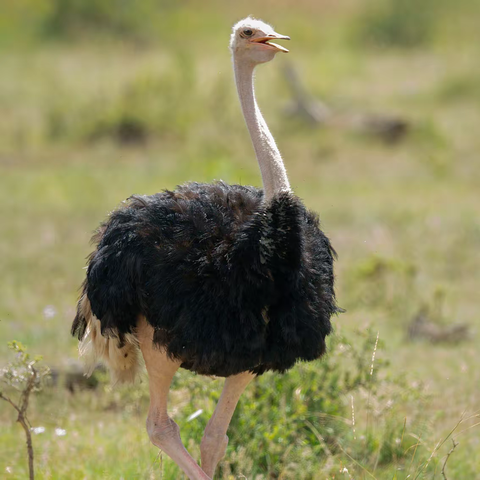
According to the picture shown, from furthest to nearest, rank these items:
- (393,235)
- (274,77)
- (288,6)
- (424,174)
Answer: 1. (288,6)
2. (274,77)
3. (424,174)
4. (393,235)

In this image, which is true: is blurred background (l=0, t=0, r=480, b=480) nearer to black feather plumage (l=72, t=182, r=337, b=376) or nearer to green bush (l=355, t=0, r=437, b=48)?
green bush (l=355, t=0, r=437, b=48)

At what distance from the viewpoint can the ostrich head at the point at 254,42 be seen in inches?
155

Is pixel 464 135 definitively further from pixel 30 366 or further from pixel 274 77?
pixel 30 366

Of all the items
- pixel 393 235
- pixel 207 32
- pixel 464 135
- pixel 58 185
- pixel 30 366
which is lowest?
pixel 30 366

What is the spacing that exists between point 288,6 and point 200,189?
24769 mm

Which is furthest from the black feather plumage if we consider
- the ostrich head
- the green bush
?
the green bush

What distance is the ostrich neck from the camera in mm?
3740

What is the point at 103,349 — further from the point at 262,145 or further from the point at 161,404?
the point at 262,145

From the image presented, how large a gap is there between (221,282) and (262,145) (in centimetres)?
57

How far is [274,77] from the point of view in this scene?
60.3ft

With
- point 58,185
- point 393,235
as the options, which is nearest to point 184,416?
point 393,235

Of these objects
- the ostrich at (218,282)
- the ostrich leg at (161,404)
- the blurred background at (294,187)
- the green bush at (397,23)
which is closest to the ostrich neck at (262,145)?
the ostrich at (218,282)

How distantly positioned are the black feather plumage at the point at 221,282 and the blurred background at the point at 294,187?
32.0 inches

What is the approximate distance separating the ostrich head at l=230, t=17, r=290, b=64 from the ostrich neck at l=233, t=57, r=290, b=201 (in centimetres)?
6
